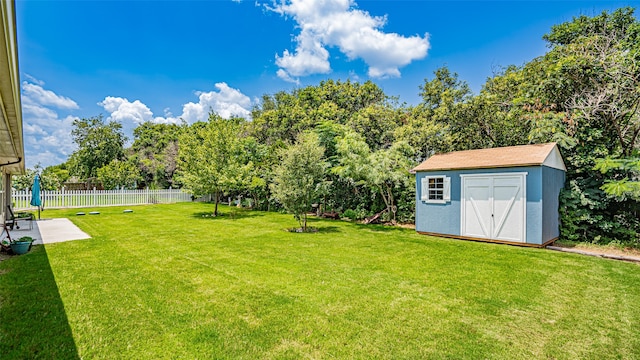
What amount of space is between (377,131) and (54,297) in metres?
13.2

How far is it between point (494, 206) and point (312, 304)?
696 centimetres

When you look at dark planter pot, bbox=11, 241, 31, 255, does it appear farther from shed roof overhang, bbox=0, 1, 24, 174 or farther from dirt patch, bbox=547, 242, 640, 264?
dirt patch, bbox=547, 242, 640, 264

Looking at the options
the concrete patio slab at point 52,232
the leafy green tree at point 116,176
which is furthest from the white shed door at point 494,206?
the leafy green tree at point 116,176

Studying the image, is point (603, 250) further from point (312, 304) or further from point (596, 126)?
point (312, 304)

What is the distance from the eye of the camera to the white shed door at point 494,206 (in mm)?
8023

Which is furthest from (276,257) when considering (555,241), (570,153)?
(570,153)

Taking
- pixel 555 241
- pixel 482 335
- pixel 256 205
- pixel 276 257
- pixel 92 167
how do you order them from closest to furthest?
pixel 482 335
pixel 276 257
pixel 555 241
pixel 256 205
pixel 92 167

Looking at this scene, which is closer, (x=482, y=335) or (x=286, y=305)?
(x=482, y=335)

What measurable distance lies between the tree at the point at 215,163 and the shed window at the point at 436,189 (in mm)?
8730

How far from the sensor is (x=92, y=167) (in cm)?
2642

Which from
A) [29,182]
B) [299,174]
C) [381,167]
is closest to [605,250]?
[381,167]

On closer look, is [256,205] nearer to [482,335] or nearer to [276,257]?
[276,257]

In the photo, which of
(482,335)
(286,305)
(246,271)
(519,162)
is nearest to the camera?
(482,335)

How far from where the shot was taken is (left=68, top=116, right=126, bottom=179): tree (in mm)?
26219
